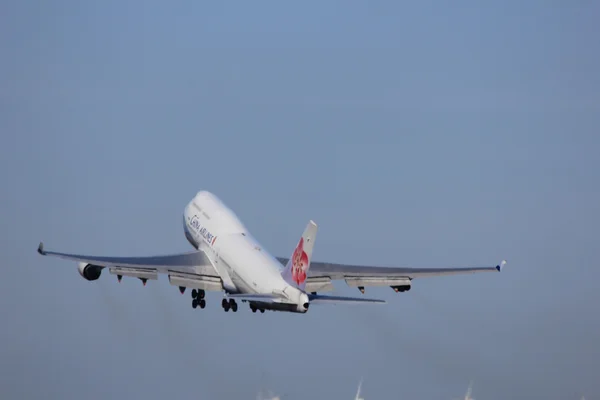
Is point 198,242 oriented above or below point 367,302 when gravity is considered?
above

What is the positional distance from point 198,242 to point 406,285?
19719 mm

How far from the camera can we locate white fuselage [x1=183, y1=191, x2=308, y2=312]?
400 ft

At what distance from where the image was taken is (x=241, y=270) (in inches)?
5074

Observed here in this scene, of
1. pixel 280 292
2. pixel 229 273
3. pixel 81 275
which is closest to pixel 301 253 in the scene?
pixel 280 292

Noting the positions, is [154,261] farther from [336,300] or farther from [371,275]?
[336,300]

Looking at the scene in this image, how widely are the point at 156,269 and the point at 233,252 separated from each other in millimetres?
6097

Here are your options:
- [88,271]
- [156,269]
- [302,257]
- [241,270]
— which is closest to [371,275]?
[241,270]

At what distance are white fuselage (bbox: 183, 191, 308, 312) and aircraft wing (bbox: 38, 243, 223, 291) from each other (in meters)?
1.00

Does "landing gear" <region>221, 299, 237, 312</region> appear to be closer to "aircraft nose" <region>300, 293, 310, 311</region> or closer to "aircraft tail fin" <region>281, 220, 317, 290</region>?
"aircraft tail fin" <region>281, 220, 317, 290</region>

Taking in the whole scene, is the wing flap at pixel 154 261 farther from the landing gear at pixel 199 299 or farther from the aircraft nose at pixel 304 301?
the aircraft nose at pixel 304 301

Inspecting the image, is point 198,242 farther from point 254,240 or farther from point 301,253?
point 301,253

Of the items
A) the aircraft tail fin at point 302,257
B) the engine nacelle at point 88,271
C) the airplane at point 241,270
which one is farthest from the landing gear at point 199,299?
the aircraft tail fin at point 302,257

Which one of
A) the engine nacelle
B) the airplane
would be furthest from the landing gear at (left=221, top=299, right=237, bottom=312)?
the engine nacelle

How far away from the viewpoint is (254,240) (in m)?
135
